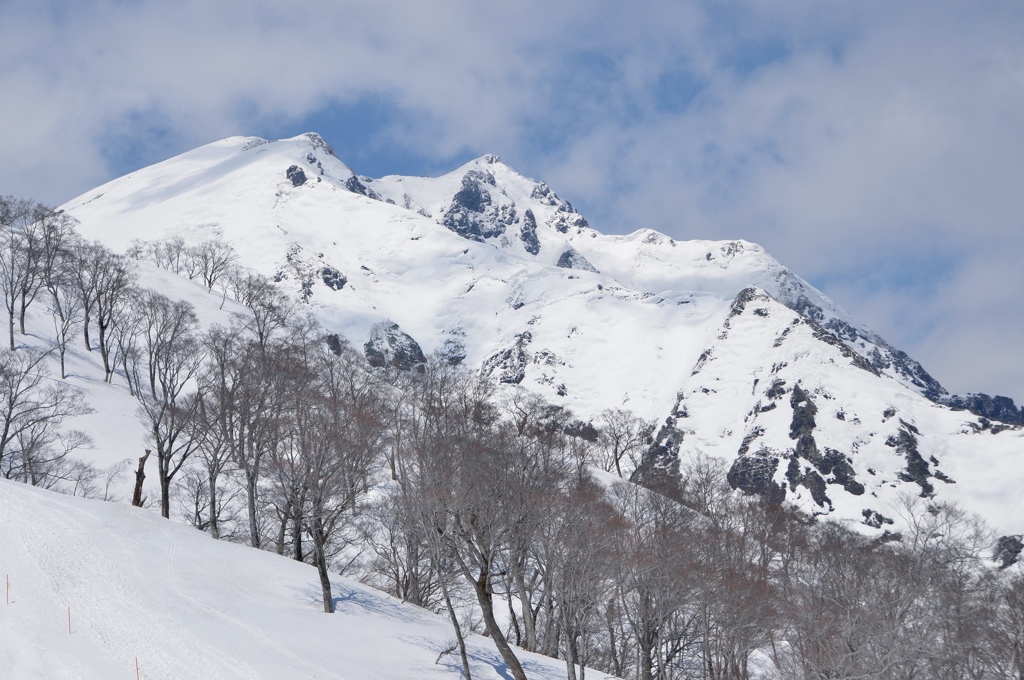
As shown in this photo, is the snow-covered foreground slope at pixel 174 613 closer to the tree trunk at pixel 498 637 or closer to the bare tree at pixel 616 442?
the tree trunk at pixel 498 637

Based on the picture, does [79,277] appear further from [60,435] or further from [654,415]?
[654,415]

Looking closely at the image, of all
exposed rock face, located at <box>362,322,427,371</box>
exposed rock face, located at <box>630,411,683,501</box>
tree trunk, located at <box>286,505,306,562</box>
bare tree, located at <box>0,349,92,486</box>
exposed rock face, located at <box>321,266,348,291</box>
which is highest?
exposed rock face, located at <box>321,266,348,291</box>

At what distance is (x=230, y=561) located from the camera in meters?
33.2

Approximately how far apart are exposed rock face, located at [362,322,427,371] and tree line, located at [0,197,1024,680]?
80.1m

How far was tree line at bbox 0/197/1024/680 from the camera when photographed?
3169 cm

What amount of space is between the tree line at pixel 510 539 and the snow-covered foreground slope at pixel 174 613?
76.6 inches

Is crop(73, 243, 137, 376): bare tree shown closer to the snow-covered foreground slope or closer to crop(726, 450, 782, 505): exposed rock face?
the snow-covered foreground slope

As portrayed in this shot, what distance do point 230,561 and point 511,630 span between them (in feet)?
57.8

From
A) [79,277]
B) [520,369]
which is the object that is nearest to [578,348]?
[520,369]

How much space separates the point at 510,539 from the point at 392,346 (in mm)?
122576

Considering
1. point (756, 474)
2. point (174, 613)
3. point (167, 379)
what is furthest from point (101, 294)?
point (756, 474)

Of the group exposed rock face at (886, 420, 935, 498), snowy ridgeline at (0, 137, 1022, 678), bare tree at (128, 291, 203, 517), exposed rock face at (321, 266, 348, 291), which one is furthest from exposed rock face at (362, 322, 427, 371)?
exposed rock face at (886, 420, 935, 498)

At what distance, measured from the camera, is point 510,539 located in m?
33.6

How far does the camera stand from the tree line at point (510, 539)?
104 ft
